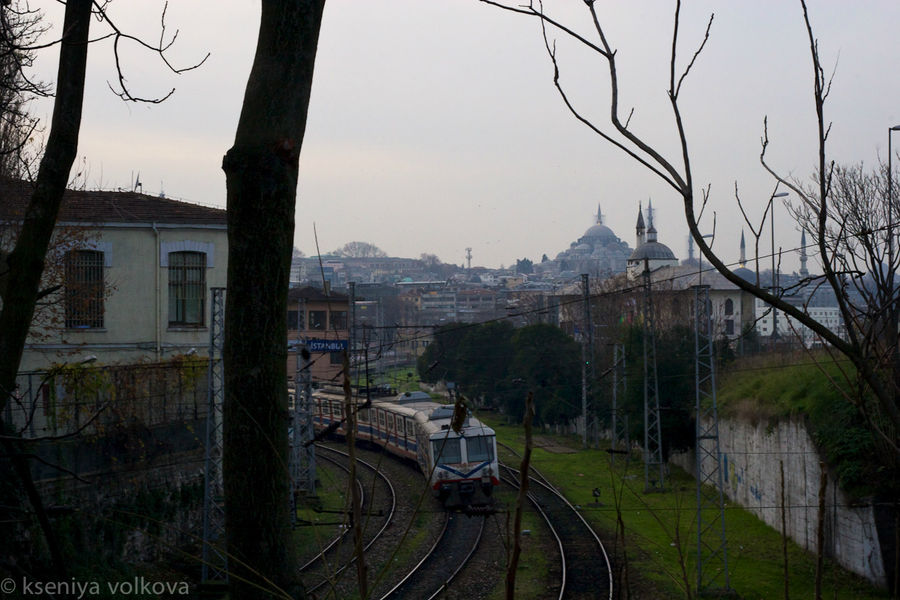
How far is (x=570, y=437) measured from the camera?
104 feet

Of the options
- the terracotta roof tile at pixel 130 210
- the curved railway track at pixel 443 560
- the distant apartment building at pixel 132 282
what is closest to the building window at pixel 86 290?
the distant apartment building at pixel 132 282

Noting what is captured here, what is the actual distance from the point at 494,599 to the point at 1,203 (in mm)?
10082

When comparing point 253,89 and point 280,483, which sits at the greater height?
point 253,89

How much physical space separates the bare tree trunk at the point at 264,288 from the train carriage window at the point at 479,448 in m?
18.2

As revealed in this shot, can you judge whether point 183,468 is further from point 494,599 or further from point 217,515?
point 494,599

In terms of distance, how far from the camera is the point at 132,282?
16859 mm

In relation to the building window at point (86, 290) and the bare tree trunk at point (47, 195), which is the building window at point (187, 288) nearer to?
the building window at point (86, 290)

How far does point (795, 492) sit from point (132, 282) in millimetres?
14336

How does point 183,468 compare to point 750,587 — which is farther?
point 183,468

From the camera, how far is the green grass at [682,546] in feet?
43.2

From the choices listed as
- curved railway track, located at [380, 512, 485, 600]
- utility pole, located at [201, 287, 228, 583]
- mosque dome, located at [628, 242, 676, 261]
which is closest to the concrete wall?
→ curved railway track, located at [380, 512, 485, 600]

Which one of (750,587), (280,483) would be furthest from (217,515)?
(280,483)

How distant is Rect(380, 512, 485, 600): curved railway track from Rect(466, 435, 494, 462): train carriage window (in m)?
1.72

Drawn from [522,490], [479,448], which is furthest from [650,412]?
A: [522,490]
